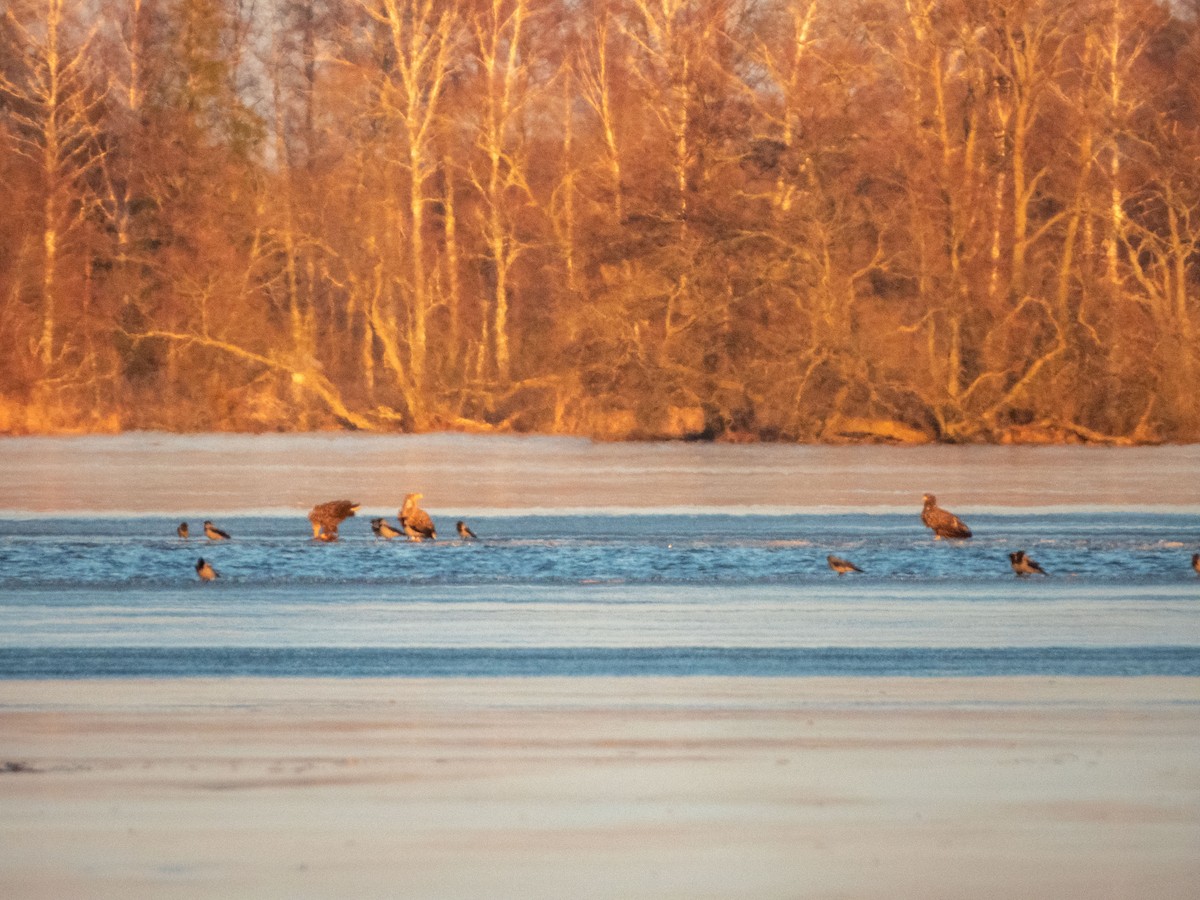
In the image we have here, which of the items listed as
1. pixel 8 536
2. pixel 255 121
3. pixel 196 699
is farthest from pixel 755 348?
pixel 196 699

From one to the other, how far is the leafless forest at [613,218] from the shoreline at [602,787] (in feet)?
104

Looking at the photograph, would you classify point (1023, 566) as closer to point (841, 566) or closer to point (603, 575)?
point (841, 566)

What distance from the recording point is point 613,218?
43.1 meters

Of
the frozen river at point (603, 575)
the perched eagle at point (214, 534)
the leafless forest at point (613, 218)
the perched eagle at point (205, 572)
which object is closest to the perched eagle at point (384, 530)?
the frozen river at point (603, 575)

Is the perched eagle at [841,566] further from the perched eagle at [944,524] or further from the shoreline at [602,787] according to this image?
the shoreline at [602,787]

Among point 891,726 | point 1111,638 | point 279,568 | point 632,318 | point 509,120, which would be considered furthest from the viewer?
point 509,120

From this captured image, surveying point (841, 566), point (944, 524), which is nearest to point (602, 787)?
point (841, 566)

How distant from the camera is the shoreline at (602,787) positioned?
646cm

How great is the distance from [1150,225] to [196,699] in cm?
4152

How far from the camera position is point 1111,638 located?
478 inches

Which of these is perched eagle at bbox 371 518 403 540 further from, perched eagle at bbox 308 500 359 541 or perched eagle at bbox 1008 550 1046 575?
perched eagle at bbox 1008 550 1046 575

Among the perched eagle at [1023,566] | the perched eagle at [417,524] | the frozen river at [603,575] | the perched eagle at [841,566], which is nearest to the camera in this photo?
the frozen river at [603,575]

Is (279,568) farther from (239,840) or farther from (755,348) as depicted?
(755,348)

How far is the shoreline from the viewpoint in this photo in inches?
254
